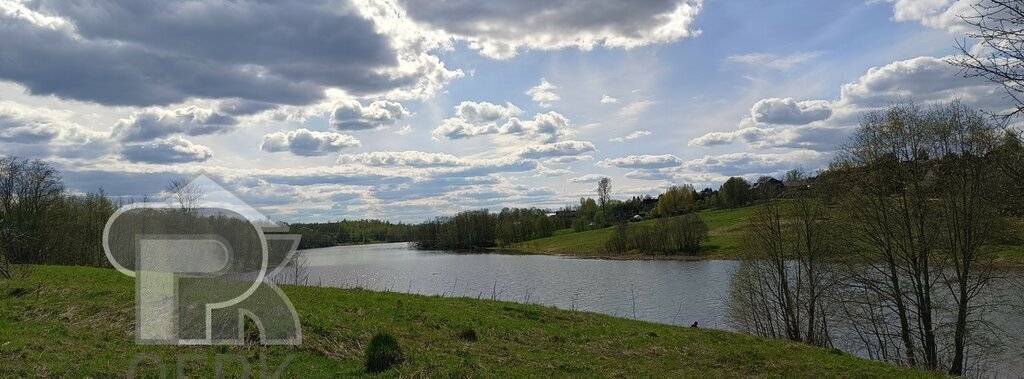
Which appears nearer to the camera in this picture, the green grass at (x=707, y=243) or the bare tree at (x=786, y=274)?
the bare tree at (x=786, y=274)

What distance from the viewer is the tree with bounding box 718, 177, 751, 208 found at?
106562 millimetres

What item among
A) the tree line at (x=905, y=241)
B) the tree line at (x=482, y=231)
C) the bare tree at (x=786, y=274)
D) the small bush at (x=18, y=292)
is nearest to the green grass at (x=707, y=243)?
the tree line at (x=482, y=231)

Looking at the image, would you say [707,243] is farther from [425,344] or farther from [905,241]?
[425,344]

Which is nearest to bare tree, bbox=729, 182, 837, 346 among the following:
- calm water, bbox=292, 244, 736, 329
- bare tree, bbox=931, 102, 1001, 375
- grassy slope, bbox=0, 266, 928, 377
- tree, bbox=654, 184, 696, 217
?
calm water, bbox=292, 244, 736, 329

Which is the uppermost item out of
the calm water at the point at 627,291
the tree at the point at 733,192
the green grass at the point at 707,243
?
the tree at the point at 733,192

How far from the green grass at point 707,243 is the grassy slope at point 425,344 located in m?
56.4

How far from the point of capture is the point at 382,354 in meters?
8.91

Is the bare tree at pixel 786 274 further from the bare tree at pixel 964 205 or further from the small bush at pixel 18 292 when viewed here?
the small bush at pixel 18 292

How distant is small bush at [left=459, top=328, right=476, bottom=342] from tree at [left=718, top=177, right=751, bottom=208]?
9848cm

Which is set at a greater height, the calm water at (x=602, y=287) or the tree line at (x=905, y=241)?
the tree line at (x=905, y=241)

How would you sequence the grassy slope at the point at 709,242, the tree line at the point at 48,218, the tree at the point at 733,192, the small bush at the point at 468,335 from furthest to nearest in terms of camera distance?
the tree at the point at 733,192, the grassy slope at the point at 709,242, the tree line at the point at 48,218, the small bush at the point at 468,335

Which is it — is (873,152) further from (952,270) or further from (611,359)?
(611,359)

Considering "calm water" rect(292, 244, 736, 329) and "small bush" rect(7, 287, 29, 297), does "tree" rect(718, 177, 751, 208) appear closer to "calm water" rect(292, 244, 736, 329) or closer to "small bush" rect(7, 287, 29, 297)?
"calm water" rect(292, 244, 736, 329)

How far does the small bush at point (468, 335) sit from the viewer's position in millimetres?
12045
